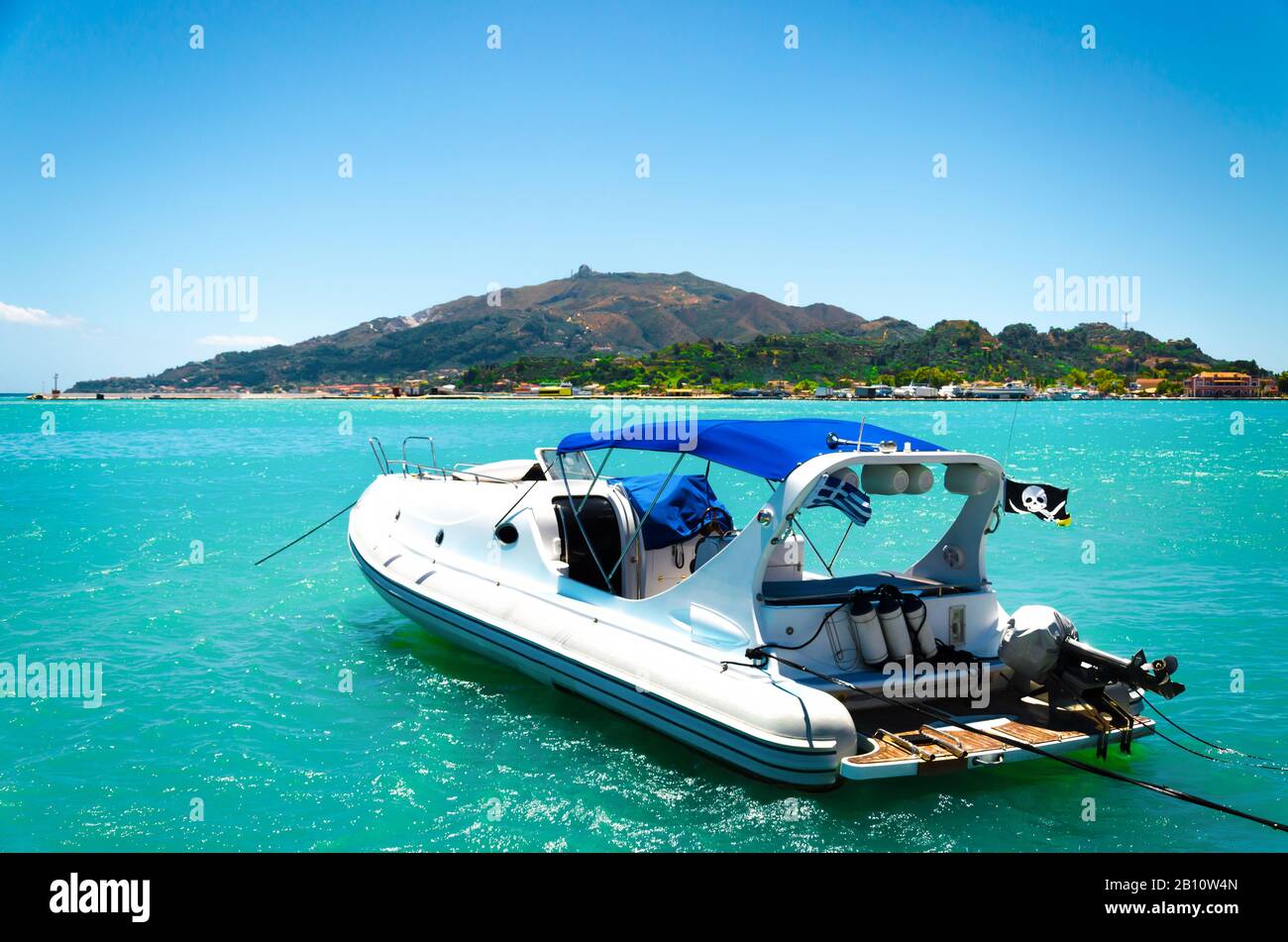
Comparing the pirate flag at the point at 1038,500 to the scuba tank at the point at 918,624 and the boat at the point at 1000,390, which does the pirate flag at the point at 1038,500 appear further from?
the boat at the point at 1000,390

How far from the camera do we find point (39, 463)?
140 ft

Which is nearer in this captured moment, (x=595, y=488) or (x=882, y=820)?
(x=882, y=820)

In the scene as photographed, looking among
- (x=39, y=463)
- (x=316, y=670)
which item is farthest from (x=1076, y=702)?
(x=39, y=463)

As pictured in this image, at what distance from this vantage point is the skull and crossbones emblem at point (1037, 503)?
744cm

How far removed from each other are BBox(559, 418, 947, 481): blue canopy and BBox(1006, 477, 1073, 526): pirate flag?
30.8 inches

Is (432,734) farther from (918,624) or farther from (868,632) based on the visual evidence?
(918,624)

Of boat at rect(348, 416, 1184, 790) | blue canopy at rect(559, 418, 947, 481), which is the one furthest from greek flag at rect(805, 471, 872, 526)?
blue canopy at rect(559, 418, 947, 481)

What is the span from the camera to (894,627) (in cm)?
738

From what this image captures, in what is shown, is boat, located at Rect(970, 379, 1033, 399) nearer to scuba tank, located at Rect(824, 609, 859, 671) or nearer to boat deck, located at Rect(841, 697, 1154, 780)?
boat deck, located at Rect(841, 697, 1154, 780)

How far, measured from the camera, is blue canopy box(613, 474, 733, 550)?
30.6 ft

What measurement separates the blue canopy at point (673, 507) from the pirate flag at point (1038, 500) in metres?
3.08

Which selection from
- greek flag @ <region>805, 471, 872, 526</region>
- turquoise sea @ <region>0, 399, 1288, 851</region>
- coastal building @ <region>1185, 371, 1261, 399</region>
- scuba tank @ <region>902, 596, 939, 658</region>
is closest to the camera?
turquoise sea @ <region>0, 399, 1288, 851</region>
